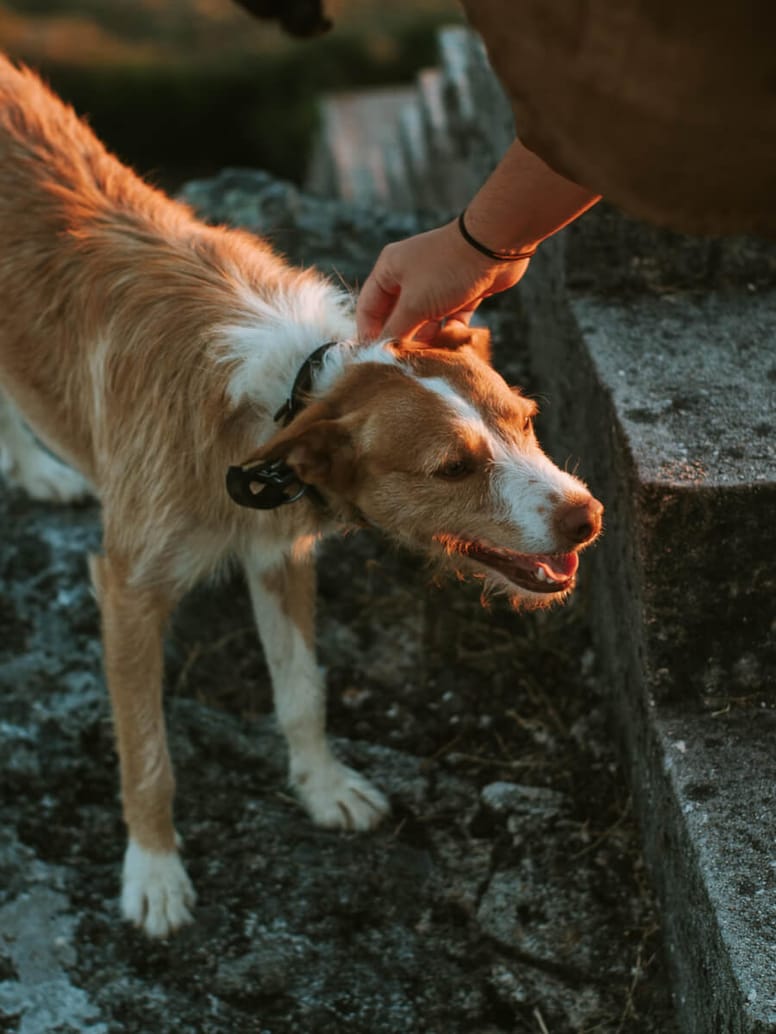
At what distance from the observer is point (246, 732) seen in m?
3.80

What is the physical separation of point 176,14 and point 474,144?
8422 mm

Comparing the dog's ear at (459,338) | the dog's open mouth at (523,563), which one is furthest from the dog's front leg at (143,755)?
the dog's ear at (459,338)

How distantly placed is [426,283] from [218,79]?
876 cm

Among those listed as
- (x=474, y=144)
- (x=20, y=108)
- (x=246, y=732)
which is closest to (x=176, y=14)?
(x=474, y=144)

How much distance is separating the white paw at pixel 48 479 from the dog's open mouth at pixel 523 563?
6.24ft

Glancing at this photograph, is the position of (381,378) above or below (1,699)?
above

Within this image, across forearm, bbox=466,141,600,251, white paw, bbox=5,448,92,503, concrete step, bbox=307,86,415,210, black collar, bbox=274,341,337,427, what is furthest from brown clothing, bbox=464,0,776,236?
concrete step, bbox=307,86,415,210

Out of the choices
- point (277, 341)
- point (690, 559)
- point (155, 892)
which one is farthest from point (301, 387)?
point (155, 892)

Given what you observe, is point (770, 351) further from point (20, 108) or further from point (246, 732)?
point (20, 108)

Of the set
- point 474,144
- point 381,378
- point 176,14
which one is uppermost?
point 381,378

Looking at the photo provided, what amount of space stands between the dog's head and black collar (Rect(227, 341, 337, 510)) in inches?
0.8

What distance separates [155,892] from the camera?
3.24 metres

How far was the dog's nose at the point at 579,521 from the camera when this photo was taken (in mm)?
2680

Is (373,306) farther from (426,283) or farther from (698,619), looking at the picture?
(698,619)
